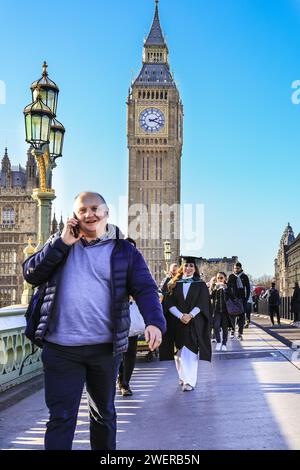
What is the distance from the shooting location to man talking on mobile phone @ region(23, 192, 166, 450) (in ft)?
14.5

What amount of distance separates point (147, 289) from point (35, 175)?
90.9 meters

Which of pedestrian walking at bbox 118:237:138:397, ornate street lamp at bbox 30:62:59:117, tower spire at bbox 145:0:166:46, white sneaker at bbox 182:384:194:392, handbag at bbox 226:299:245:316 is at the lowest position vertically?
white sneaker at bbox 182:384:194:392

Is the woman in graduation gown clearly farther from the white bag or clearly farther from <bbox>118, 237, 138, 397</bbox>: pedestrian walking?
the white bag

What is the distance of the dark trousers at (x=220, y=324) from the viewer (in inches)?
576

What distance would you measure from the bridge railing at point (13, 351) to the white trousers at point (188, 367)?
1997 millimetres

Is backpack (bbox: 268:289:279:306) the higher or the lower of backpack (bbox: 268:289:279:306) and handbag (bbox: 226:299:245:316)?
the higher

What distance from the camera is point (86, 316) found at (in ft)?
14.6

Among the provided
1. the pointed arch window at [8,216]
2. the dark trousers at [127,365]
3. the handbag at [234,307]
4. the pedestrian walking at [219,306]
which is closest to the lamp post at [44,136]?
the dark trousers at [127,365]

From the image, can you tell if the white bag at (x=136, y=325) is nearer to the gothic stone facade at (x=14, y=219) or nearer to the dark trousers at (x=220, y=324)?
the dark trousers at (x=220, y=324)

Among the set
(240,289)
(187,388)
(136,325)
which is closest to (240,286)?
(240,289)

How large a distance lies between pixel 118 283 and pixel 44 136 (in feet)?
27.2

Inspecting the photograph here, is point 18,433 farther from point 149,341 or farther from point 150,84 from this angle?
point 150,84

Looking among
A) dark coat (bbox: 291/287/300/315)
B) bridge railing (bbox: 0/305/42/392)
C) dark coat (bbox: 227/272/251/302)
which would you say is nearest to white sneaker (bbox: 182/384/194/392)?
bridge railing (bbox: 0/305/42/392)

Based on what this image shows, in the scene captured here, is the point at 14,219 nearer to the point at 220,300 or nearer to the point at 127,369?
the point at 220,300
